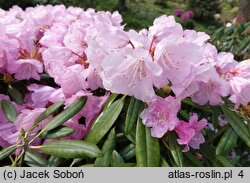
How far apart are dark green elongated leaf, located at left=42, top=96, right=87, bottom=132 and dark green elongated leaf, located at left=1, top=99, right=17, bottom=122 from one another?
124 millimetres

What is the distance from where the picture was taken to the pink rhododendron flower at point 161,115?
3.37 feet

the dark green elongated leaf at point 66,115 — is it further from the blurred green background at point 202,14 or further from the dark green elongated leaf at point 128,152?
the blurred green background at point 202,14

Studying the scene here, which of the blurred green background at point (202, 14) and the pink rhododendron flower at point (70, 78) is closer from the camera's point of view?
the pink rhododendron flower at point (70, 78)

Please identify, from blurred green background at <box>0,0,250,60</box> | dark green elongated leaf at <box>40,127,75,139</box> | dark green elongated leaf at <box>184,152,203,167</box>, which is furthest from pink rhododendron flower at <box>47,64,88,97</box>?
blurred green background at <box>0,0,250,60</box>

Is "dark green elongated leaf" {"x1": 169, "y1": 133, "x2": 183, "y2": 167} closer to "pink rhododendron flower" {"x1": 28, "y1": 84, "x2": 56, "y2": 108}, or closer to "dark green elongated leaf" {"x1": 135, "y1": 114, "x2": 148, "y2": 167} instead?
"dark green elongated leaf" {"x1": 135, "y1": 114, "x2": 148, "y2": 167}

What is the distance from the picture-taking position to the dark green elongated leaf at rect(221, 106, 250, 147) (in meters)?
1.10

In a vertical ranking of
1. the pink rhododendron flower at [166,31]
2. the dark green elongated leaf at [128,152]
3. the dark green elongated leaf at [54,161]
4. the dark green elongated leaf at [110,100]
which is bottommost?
the dark green elongated leaf at [54,161]

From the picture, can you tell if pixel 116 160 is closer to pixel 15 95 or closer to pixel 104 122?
pixel 104 122

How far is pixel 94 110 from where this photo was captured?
3.68 feet

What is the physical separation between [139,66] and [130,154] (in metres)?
0.23

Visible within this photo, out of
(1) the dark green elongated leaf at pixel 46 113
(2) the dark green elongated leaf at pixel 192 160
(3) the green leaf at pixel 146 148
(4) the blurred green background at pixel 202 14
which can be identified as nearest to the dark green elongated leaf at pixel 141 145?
(3) the green leaf at pixel 146 148

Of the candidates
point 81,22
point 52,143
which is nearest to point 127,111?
point 52,143

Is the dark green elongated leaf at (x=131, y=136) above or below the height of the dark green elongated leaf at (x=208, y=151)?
above

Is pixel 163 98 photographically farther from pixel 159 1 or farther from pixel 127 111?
pixel 159 1
